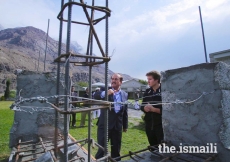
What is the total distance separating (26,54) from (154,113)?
110746mm

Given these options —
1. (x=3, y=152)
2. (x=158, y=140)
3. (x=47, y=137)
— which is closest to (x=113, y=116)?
(x=158, y=140)

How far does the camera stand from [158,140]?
2764 mm

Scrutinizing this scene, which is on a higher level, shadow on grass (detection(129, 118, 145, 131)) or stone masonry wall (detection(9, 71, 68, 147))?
stone masonry wall (detection(9, 71, 68, 147))

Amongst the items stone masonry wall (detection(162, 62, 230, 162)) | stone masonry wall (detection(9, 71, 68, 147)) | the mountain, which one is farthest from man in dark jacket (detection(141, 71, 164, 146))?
the mountain

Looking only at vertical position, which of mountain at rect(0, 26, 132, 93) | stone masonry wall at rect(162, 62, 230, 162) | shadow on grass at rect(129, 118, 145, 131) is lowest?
shadow on grass at rect(129, 118, 145, 131)

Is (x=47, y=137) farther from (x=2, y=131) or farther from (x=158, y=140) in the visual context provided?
(x=2, y=131)

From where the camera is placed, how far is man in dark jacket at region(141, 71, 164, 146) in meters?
2.72

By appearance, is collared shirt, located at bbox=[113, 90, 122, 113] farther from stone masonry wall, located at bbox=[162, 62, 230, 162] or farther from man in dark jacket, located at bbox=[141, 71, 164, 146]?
stone masonry wall, located at bbox=[162, 62, 230, 162]

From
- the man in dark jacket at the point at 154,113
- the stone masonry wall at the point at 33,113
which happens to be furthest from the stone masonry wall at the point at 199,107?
the stone masonry wall at the point at 33,113

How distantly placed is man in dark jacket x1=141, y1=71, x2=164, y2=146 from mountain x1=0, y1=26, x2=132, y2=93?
185ft

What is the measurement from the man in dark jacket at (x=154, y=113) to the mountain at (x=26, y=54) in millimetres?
56488

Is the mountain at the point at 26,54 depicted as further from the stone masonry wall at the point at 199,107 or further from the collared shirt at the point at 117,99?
the stone masonry wall at the point at 199,107

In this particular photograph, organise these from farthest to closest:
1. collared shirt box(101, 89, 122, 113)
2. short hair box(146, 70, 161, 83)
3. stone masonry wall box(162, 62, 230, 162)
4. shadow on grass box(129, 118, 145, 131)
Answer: shadow on grass box(129, 118, 145, 131), collared shirt box(101, 89, 122, 113), short hair box(146, 70, 161, 83), stone masonry wall box(162, 62, 230, 162)

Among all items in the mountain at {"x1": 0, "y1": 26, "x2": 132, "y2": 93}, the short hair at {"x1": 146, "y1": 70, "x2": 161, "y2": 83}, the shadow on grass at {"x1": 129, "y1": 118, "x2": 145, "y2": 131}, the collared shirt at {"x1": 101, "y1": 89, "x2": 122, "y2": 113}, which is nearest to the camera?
the short hair at {"x1": 146, "y1": 70, "x2": 161, "y2": 83}
